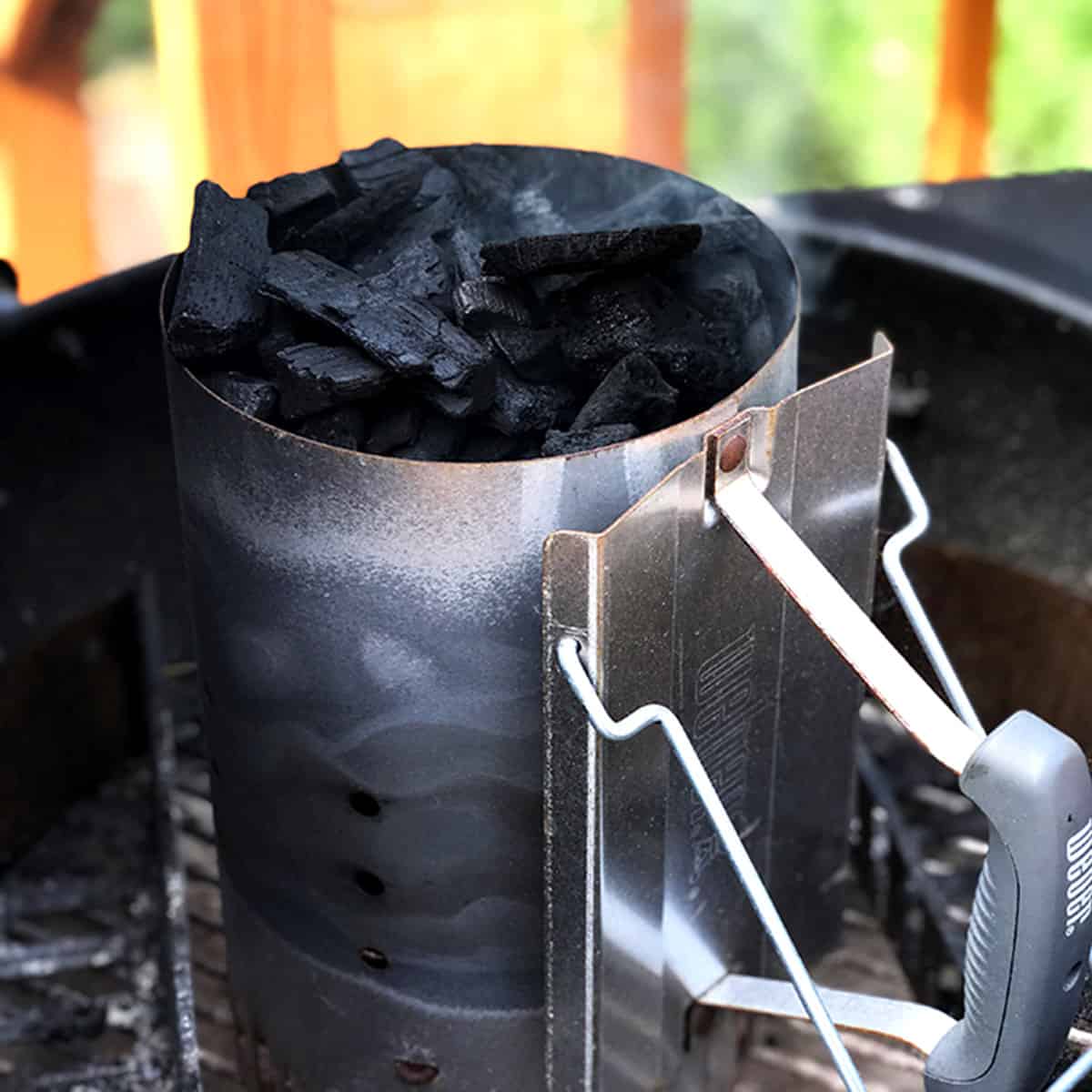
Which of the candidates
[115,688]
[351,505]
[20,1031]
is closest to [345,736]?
[351,505]

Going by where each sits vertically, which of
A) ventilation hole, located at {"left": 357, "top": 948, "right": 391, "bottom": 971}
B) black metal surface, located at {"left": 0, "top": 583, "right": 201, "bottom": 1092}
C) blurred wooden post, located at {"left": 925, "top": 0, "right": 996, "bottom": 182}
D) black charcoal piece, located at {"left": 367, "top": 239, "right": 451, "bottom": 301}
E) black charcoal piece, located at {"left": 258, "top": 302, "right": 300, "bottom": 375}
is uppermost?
black charcoal piece, located at {"left": 367, "top": 239, "right": 451, "bottom": 301}

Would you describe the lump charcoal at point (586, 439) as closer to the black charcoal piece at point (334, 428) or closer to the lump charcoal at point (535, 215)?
the black charcoal piece at point (334, 428)


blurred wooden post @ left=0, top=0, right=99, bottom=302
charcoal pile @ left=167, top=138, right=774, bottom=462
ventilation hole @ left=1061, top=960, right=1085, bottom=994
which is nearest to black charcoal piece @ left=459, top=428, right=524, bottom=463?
charcoal pile @ left=167, top=138, right=774, bottom=462

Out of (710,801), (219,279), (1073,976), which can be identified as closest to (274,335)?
(219,279)

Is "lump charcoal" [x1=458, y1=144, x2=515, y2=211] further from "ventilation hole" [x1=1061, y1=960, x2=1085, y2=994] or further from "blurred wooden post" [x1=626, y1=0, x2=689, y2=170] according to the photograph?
"blurred wooden post" [x1=626, y1=0, x2=689, y2=170]

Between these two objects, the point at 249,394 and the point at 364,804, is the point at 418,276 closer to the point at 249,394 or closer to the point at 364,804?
the point at 249,394

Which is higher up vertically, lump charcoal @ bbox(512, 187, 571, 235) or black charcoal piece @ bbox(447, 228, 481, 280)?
black charcoal piece @ bbox(447, 228, 481, 280)
